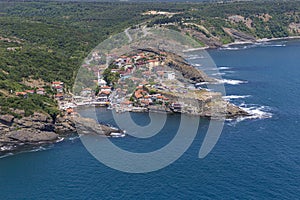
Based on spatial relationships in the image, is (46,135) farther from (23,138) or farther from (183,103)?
(183,103)

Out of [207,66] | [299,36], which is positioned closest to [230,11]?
[299,36]

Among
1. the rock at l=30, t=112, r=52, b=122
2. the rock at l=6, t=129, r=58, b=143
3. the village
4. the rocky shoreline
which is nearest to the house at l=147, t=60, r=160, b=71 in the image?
the village

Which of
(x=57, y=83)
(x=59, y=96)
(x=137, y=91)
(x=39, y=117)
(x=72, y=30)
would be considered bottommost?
(x=39, y=117)

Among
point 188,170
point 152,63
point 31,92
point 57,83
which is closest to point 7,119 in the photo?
point 31,92

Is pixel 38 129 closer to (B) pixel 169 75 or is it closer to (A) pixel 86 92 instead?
(A) pixel 86 92

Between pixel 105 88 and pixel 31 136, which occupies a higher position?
pixel 105 88

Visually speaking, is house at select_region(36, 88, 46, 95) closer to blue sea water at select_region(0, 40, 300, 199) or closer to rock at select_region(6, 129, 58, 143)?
blue sea water at select_region(0, 40, 300, 199)
